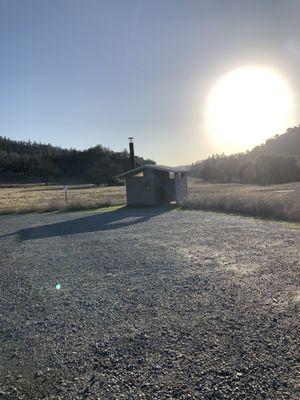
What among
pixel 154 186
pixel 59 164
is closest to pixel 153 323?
pixel 154 186

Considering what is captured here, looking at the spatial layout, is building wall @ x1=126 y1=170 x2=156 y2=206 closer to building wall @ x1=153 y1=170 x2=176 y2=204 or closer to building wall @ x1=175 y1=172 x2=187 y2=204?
building wall @ x1=153 y1=170 x2=176 y2=204

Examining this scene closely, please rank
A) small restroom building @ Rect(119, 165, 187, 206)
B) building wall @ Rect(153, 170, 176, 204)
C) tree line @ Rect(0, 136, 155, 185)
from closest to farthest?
small restroom building @ Rect(119, 165, 187, 206)
building wall @ Rect(153, 170, 176, 204)
tree line @ Rect(0, 136, 155, 185)

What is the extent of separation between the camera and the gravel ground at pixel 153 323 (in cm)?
329

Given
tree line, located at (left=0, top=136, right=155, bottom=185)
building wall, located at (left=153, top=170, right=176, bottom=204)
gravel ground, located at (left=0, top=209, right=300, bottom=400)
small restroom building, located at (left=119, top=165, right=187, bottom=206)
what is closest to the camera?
gravel ground, located at (left=0, top=209, right=300, bottom=400)

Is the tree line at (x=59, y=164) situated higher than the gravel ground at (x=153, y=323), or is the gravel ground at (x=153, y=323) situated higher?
the tree line at (x=59, y=164)

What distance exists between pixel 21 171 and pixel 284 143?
3055 inches

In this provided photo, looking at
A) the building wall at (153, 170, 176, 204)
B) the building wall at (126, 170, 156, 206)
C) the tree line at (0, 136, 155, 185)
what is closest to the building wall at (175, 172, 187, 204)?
the building wall at (153, 170, 176, 204)

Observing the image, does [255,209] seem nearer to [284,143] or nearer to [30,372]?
[30,372]

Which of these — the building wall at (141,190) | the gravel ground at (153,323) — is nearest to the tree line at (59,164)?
the building wall at (141,190)

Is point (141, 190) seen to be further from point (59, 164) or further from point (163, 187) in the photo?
point (59, 164)

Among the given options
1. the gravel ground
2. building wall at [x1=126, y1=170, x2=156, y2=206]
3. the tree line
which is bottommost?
the gravel ground

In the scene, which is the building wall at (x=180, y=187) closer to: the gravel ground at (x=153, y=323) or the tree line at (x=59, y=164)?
the gravel ground at (x=153, y=323)

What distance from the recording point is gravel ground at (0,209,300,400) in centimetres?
329

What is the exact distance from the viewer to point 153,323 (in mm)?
4633
